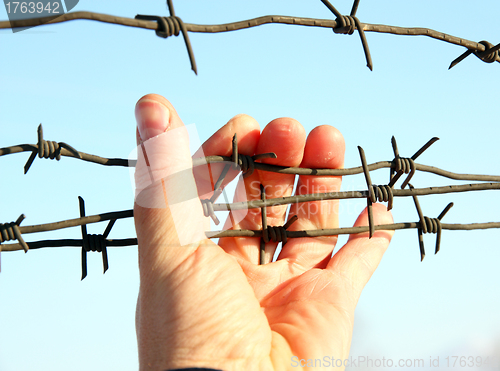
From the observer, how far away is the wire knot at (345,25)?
127 centimetres

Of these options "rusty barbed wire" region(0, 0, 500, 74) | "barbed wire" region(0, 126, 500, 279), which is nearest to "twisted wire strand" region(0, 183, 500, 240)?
"barbed wire" region(0, 126, 500, 279)

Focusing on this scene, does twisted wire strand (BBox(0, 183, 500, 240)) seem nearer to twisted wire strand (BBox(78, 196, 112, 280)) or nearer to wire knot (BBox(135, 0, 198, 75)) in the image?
twisted wire strand (BBox(78, 196, 112, 280))

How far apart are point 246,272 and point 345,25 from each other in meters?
0.94

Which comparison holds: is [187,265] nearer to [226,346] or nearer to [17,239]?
[226,346]

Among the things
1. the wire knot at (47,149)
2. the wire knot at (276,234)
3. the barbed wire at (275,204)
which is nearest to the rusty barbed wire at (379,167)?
the barbed wire at (275,204)

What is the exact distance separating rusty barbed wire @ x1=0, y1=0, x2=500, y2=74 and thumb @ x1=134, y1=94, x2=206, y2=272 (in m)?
0.24

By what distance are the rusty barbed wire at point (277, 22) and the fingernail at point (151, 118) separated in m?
0.23

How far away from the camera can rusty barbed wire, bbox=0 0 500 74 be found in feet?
3.09

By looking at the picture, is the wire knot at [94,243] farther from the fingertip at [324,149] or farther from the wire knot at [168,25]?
the fingertip at [324,149]

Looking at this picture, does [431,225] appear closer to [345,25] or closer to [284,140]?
[284,140]

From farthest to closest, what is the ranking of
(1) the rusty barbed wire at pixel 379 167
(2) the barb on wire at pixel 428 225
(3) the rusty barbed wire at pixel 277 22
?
(2) the barb on wire at pixel 428 225, (1) the rusty barbed wire at pixel 379 167, (3) the rusty barbed wire at pixel 277 22

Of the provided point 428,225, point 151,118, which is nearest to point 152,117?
point 151,118

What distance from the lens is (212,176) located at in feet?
5.20

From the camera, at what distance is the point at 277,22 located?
1.18 meters
